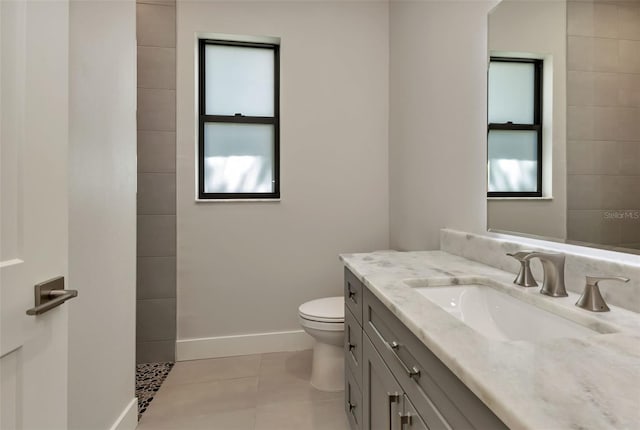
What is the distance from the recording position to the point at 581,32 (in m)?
1.03

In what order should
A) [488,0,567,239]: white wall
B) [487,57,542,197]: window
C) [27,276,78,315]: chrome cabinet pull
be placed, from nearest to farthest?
[27,276,78,315]: chrome cabinet pull → [488,0,567,239]: white wall → [487,57,542,197]: window

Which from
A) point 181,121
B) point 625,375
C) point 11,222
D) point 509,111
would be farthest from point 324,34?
point 625,375

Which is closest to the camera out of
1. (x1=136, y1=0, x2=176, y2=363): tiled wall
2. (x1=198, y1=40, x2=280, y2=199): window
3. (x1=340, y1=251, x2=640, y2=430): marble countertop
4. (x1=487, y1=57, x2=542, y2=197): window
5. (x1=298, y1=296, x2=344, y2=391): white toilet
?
(x1=340, y1=251, x2=640, y2=430): marble countertop

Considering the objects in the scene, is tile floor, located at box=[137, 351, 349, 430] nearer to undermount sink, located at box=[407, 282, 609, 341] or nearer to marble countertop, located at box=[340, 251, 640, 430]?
undermount sink, located at box=[407, 282, 609, 341]

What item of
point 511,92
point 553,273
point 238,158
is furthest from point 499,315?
point 238,158

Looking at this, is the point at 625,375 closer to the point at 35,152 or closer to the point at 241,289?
the point at 35,152

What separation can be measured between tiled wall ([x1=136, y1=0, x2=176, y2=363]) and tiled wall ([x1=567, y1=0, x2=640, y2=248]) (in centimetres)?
228

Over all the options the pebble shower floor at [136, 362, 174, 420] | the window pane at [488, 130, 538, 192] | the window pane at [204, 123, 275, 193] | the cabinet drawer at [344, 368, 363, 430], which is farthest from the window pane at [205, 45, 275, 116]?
the cabinet drawer at [344, 368, 363, 430]

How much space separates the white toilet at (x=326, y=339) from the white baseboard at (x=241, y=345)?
0.46 meters

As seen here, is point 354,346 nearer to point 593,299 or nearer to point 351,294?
point 351,294

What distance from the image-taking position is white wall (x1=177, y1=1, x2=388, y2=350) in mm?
2432

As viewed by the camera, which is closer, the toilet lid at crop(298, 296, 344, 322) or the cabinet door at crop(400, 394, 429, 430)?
the cabinet door at crop(400, 394, 429, 430)

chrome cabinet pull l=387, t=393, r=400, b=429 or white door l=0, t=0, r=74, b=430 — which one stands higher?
white door l=0, t=0, r=74, b=430

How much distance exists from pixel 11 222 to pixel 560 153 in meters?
1.51
